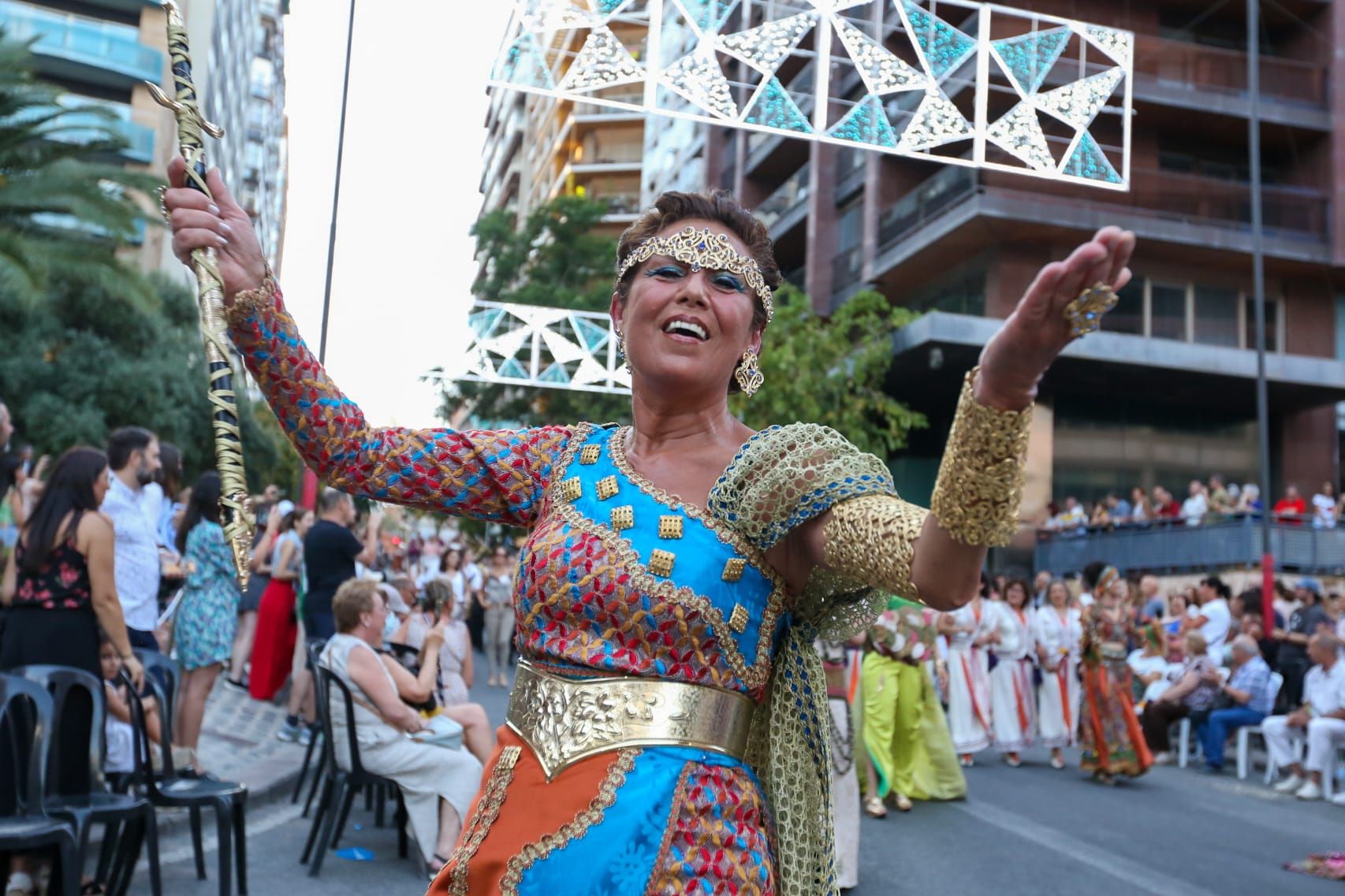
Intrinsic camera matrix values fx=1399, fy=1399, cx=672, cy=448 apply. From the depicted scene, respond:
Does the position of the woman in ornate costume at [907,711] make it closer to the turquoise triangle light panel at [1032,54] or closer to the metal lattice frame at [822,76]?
the metal lattice frame at [822,76]

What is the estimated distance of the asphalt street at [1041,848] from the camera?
709 centimetres

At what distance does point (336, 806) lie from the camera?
7.01 metres

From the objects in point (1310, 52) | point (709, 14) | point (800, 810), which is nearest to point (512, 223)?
point (1310, 52)

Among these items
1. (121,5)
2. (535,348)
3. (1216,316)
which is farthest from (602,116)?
(535,348)

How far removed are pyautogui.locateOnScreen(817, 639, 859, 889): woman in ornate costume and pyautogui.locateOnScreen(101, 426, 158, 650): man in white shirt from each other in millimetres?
3553

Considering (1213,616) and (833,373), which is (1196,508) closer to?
(833,373)

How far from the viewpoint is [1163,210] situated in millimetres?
29188

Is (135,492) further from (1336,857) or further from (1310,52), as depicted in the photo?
(1310,52)

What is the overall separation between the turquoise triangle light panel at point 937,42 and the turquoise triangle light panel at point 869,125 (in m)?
0.51

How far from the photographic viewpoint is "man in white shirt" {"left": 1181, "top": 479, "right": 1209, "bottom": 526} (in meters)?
23.9

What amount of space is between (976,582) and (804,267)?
35.5 meters

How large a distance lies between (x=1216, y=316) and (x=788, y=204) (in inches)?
488

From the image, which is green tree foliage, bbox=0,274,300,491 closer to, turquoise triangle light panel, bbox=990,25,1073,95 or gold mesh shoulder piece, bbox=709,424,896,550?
turquoise triangle light panel, bbox=990,25,1073,95

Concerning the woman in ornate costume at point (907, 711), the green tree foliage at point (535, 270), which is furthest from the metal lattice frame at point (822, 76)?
the green tree foliage at point (535, 270)
